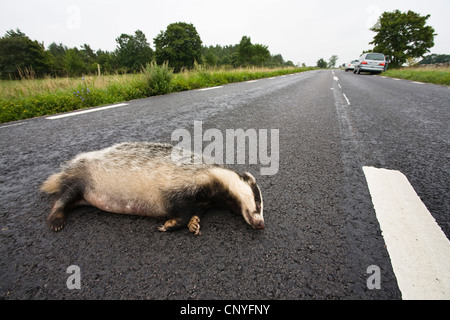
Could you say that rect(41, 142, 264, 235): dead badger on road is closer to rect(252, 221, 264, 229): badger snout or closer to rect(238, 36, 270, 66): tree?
rect(252, 221, 264, 229): badger snout

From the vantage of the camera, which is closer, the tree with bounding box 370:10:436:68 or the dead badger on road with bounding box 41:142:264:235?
the dead badger on road with bounding box 41:142:264:235

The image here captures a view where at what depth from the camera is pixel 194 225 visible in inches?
Answer: 50.8

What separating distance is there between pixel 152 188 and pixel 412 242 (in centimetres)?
160

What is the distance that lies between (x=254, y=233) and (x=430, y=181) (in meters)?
1.61

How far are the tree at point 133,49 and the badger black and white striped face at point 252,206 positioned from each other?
63.9 m

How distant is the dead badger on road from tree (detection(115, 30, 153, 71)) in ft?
208

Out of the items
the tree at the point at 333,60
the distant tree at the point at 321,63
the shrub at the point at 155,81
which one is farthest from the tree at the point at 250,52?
the tree at the point at 333,60

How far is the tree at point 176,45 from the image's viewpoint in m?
40.3

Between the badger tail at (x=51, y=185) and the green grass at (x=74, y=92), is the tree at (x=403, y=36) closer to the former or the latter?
the green grass at (x=74, y=92)

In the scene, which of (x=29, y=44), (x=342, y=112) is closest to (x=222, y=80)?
(x=342, y=112)

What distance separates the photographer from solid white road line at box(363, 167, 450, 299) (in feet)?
2.91

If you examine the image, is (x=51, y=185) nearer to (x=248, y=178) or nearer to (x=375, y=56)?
(x=248, y=178)

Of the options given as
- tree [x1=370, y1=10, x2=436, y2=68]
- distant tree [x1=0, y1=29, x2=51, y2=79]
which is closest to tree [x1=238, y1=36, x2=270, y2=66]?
tree [x1=370, y1=10, x2=436, y2=68]

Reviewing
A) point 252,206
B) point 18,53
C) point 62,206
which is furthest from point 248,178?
point 18,53
